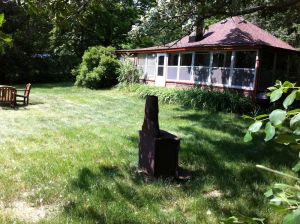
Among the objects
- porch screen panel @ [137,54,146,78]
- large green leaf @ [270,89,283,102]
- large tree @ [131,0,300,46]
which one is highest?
large tree @ [131,0,300,46]

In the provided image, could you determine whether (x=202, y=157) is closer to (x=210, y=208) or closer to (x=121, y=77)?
(x=210, y=208)

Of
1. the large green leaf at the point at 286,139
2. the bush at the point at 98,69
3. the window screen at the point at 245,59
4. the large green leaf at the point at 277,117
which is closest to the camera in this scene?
the large green leaf at the point at 277,117

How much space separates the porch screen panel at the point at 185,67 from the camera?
24.2 m

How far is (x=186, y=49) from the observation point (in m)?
23.7

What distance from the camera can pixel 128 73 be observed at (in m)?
27.0

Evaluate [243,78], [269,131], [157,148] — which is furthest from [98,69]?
[269,131]

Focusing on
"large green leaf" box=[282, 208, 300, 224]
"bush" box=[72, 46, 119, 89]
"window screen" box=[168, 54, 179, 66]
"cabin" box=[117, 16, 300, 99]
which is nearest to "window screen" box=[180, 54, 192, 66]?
"cabin" box=[117, 16, 300, 99]

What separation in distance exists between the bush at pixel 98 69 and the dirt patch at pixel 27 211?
72.5 ft

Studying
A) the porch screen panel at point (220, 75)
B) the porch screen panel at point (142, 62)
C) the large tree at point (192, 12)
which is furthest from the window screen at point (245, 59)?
the porch screen panel at point (142, 62)

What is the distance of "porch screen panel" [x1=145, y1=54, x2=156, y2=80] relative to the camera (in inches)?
1114

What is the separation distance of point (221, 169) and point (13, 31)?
3000cm

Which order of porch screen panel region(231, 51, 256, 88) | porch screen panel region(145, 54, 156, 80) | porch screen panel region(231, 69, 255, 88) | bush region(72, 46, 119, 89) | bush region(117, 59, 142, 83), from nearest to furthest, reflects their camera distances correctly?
porch screen panel region(231, 69, 255, 88) < porch screen panel region(231, 51, 256, 88) < bush region(117, 59, 142, 83) < bush region(72, 46, 119, 89) < porch screen panel region(145, 54, 156, 80)

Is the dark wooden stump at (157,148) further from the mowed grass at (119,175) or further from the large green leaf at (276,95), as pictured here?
the large green leaf at (276,95)

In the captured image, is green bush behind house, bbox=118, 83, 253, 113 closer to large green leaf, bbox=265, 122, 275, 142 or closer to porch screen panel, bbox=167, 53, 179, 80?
porch screen panel, bbox=167, 53, 179, 80
